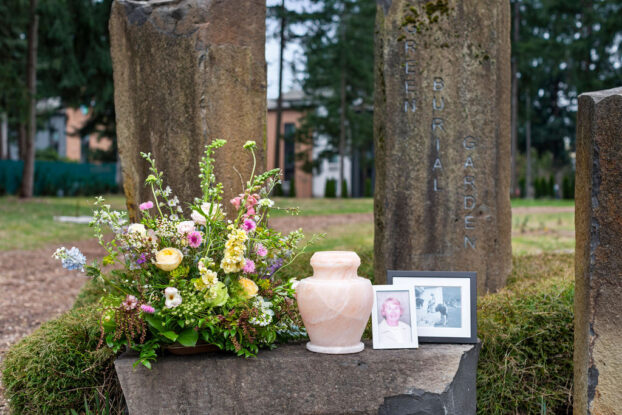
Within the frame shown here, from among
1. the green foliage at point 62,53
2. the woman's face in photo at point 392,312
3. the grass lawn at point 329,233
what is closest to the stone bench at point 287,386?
the woman's face in photo at point 392,312

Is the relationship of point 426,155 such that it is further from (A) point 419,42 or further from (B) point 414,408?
(B) point 414,408

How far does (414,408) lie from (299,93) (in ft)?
125

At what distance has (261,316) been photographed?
2918mm

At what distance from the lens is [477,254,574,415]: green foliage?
3633 millimetres

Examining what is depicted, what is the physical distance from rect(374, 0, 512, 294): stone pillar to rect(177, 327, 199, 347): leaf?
2660 mm

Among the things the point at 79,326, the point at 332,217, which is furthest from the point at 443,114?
the point at 332,217

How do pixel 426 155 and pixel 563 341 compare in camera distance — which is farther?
pixel 426 155

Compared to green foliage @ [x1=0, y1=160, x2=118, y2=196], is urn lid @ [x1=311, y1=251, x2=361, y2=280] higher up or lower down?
lower down

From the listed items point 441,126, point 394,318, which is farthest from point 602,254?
point 441,126

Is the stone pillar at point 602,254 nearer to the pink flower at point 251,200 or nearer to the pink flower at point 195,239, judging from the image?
the pink flower at point 251,200

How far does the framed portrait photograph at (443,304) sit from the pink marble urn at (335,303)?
0.38m

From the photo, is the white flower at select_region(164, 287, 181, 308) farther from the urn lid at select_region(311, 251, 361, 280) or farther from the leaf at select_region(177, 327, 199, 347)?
the urn lid at select_region(311, 251, 361, 280)

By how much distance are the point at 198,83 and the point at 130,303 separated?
5.80 feet

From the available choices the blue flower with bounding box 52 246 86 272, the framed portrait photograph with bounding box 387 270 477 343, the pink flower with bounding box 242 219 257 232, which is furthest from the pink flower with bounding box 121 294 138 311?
the framed portrait photograph with bounding box 387 270 477 343
